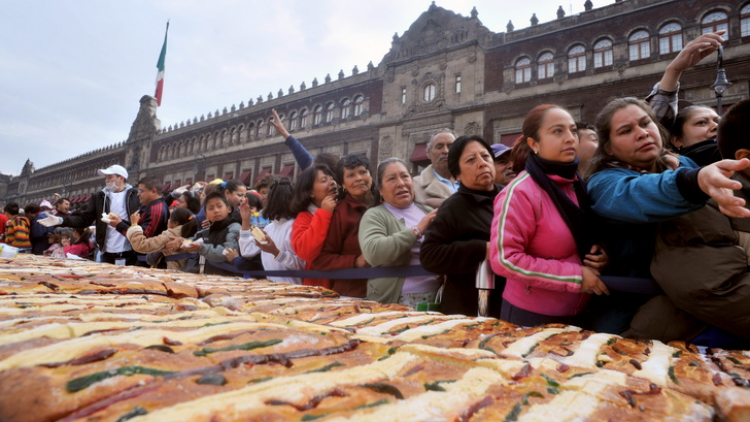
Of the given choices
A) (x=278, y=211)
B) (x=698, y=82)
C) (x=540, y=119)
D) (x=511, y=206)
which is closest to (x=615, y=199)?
(x=511, y=206)

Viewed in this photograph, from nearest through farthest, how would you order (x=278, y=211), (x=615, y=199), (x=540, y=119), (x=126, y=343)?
(x=126, y=343)
(x=615, y=199)
(x=540, y=119)
(x=278, y=211)

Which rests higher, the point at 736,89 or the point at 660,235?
the point at 736,89

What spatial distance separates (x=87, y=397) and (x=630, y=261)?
218cm

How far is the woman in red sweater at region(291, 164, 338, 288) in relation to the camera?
327cm

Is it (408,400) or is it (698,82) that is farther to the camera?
(698,82)

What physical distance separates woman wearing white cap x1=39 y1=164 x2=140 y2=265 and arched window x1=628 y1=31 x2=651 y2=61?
19968 millimetres

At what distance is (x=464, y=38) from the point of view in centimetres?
2114

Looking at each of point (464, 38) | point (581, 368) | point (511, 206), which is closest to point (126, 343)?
point (581, 368)

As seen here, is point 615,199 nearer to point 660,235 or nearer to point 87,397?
point 660,235

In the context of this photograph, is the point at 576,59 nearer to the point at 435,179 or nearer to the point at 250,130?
the point at 435,179

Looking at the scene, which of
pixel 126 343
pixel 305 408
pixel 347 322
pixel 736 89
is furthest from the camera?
pixel 736 89

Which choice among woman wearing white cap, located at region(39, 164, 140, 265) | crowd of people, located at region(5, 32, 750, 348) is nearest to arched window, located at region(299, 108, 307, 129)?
woman wearing white cap, located at region(39, 164, 140, 265)

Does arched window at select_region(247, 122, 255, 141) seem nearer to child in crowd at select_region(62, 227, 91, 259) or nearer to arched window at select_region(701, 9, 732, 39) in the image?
child in crowd at select_region(62, 227, 91, 259)

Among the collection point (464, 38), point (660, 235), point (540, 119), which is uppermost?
point (464, 38)
